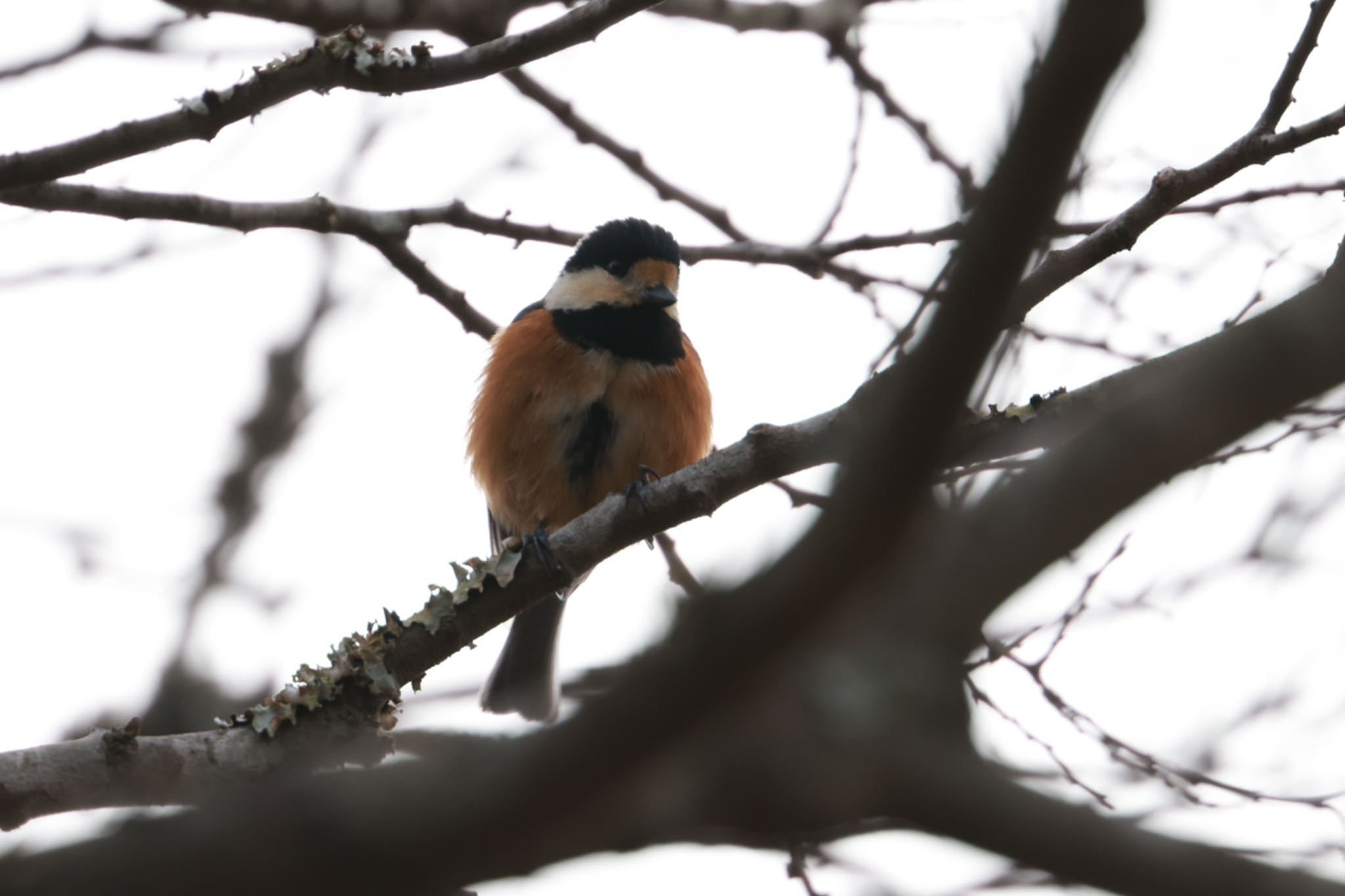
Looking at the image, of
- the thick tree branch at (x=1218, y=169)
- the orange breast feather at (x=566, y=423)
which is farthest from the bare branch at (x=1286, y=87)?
the orange breast feather at (x=566, y=423)

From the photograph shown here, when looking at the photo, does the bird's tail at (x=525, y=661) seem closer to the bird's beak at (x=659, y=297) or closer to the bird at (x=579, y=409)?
the bird at (x=579, y=409)

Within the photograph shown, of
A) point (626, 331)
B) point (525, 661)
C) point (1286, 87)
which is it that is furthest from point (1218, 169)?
point (525, 661)

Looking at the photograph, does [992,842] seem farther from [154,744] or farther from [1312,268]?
[1312,268]

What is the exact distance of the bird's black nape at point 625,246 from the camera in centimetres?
625

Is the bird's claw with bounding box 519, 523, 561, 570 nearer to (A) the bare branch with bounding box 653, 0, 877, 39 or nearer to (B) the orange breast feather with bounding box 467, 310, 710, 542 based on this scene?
(B) the orange breast feather with bounding box 467, 310, 710, 542

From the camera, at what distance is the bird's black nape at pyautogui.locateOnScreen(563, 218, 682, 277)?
6246 millimetres

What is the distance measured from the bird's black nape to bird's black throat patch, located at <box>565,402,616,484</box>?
91 centimetres

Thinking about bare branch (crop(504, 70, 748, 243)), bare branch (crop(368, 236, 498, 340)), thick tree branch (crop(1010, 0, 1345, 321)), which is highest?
bare branch (crop(504, 70, 748, 243))

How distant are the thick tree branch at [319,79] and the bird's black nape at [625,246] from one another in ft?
9.30

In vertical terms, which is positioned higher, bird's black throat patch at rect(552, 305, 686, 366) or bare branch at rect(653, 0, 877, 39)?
bare branch at rect(653, 0, 877, 39)

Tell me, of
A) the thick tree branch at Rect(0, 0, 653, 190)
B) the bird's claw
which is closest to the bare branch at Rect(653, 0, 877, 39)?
the thick tree branch at Rect(0, 0, 653, 190)

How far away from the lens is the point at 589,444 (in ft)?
18.5

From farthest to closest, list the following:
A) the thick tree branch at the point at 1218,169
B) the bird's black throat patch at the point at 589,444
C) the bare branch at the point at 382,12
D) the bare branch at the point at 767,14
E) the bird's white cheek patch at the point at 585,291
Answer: the bird's white cheek patch at the point at 585,291 < the bird's black throat patch at the point at 589,444 < the bare branch at the point at 767,14 < the bare branch at the point at 382,12 < the thick tree branch at the point at 1218,169

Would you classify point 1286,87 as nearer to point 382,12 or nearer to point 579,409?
point 382,12
